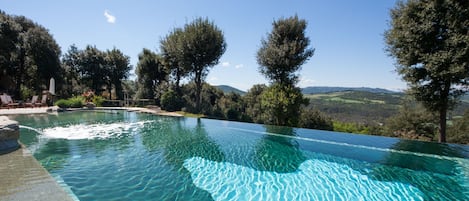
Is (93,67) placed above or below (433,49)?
above

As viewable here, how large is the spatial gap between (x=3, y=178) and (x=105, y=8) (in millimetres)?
13395

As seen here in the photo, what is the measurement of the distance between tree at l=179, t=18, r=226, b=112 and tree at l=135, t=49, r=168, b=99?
747 cm

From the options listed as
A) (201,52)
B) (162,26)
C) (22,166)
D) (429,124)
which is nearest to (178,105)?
(201,52)

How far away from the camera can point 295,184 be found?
15.0ft

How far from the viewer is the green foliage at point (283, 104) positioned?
1192 cm

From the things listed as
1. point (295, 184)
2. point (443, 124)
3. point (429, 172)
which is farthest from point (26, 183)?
point (443, 124)

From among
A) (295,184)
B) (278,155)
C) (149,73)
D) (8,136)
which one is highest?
(149,73)

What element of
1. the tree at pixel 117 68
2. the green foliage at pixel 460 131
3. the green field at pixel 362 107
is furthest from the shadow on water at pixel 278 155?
the green field at pixel 362 107

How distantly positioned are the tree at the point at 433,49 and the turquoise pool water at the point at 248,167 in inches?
84.6

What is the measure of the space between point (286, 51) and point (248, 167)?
8894mm

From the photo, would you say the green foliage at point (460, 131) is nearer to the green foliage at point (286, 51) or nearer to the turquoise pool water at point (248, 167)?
the turquoise pool water at point (248, 167)

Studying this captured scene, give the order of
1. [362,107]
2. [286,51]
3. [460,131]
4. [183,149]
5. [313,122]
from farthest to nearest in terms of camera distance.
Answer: [362,107] < [460,131] < [313,122] < [286,51] < [183,149]

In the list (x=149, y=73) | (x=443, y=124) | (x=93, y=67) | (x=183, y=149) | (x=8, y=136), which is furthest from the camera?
(x=93, y=67)

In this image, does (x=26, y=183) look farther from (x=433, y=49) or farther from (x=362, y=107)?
(x=362, y=107)
